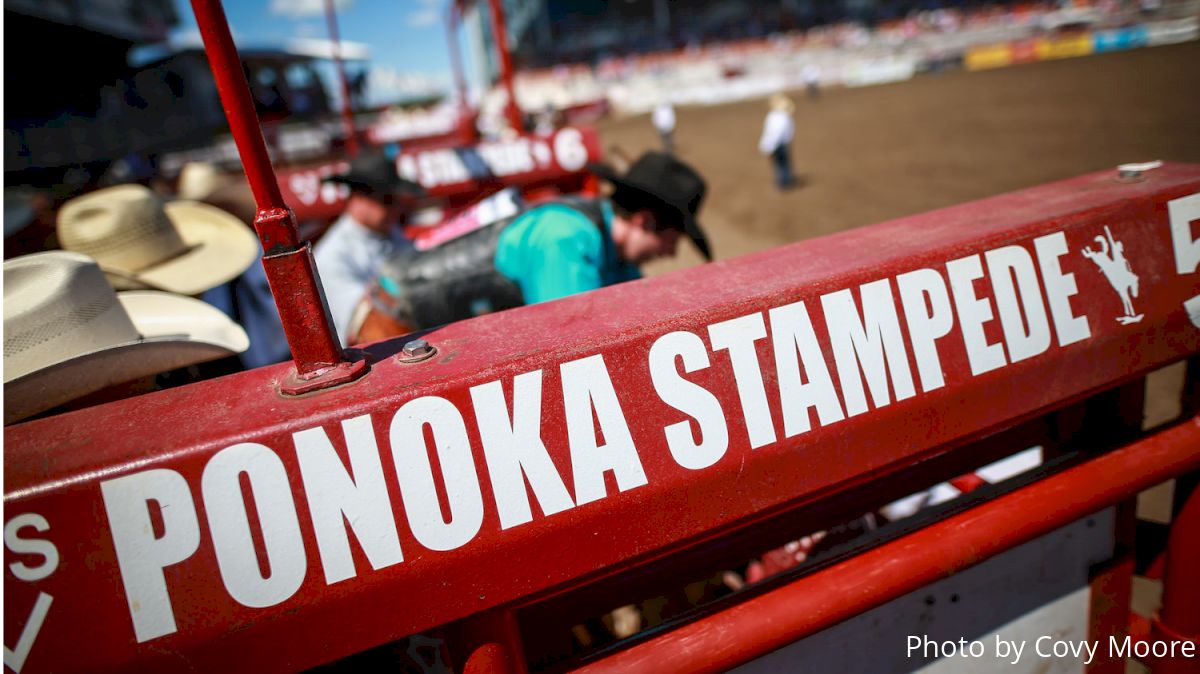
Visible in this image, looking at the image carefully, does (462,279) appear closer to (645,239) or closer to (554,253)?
(554,253)

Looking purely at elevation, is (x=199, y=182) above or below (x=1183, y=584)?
above

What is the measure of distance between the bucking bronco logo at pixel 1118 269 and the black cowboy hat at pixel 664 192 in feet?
4.17

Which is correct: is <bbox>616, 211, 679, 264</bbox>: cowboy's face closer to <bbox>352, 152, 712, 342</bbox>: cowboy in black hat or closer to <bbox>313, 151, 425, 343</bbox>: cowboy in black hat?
<bbox>352, 152, 712, 342</bbox>: cowboy in black hat

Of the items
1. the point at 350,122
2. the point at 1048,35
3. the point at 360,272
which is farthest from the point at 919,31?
the point at 360,272

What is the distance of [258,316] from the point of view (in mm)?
2973

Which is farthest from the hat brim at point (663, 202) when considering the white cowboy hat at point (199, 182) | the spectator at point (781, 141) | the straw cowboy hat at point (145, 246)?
the spectator at point (781, 141)

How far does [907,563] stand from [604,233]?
1.48 m

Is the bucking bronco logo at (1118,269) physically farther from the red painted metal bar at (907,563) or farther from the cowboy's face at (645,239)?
the cowboy's face at (645,239)

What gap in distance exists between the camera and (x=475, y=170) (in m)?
6.36

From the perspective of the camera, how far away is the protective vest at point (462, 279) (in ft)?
7.61

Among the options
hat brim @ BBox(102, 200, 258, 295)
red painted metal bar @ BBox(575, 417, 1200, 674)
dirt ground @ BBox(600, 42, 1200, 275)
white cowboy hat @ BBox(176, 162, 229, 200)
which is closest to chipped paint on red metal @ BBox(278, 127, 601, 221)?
white cowboy hat @ BBox(176, 162, 229, 200)

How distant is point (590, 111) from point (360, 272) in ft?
96.5

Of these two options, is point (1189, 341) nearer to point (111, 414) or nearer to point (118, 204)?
point (111, 414)

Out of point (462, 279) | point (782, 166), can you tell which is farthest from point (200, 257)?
point (782, 166)
